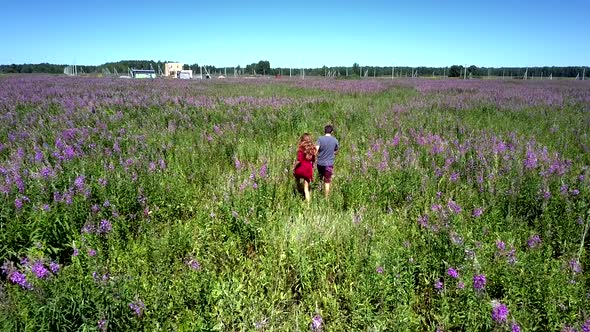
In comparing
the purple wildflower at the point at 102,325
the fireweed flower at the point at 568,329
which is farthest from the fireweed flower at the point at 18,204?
the fireweed flower at the point at 568,329

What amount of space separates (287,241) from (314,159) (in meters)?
2.05

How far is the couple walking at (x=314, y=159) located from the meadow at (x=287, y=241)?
221mm

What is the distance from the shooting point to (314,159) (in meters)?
5.50

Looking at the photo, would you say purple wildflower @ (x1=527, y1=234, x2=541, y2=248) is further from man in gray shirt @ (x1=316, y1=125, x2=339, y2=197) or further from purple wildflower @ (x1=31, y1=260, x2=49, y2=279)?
purple wildflower @ (x1=31, y1=260, x2=49, y2=279)

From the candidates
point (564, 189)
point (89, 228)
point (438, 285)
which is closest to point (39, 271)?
point (89, 228)

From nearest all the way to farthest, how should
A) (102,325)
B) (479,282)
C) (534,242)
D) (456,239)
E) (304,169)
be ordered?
(102,325) → (479,282) → (456,239) → (534,242) → (304,169)

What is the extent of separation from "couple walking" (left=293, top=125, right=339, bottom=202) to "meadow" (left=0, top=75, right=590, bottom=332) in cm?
22

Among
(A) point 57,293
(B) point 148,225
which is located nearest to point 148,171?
(B) point 148,225

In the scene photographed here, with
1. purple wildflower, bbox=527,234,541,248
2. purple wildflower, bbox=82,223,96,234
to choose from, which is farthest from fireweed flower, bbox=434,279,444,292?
purple wildflower, bbox=82,223,96,234

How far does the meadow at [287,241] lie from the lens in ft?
8.53

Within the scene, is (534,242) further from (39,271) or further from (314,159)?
(39,271)

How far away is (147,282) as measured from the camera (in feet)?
9.75

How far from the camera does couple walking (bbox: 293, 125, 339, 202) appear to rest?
5234mm

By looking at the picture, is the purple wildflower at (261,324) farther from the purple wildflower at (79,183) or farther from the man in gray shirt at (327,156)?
the man in gray shirt at (327,156)
